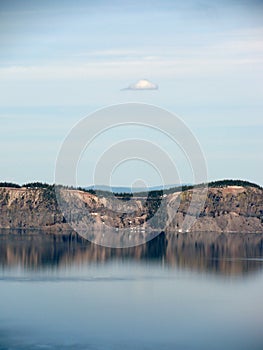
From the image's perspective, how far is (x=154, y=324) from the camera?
5900 centimetres

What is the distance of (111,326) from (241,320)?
26.5 feet

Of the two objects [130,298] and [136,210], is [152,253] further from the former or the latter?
[136,210]

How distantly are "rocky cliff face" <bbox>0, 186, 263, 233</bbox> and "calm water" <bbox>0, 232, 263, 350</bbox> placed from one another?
188ft

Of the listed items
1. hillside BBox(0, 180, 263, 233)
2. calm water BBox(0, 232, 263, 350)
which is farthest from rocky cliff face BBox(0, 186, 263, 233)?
calm water BBox(0, 232, 263, 350)

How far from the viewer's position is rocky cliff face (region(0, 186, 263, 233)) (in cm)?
17300

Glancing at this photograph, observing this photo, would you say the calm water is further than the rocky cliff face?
No

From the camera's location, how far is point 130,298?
230 ft

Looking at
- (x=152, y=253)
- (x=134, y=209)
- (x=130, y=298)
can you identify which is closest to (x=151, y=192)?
(x=134, y=209)

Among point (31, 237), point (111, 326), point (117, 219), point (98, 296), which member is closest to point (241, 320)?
point (111, 326)

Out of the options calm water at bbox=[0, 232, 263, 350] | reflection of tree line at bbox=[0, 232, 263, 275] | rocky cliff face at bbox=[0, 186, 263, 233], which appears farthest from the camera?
rocky cliff face at bbox=[0, 186, 263, 233]

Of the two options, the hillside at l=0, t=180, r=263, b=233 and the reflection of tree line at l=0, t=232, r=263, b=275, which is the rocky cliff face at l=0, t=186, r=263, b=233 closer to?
the hillside at l=0, t=180, r=263, b=233

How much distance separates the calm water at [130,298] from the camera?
54.5 metres

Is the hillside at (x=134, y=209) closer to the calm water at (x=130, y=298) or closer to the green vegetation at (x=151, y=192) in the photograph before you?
the green vegetation at (x=151, y=192)

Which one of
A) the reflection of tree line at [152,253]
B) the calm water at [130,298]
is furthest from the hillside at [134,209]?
the calm water at [130,298]
